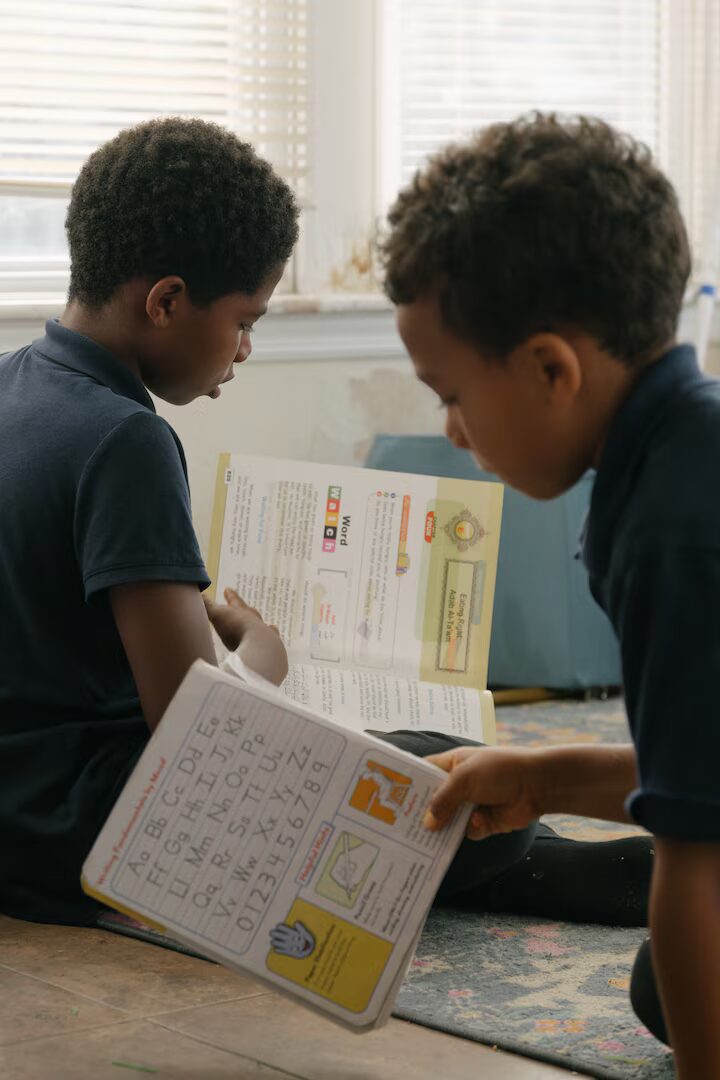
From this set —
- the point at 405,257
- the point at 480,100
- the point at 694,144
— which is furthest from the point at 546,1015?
the point at 694,144

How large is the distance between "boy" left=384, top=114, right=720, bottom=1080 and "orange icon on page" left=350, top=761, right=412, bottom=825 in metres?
0.20

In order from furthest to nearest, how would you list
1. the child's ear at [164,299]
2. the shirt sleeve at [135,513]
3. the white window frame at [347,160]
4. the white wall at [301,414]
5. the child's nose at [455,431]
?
the white window frame at [347,160] < the white wall at [301,414] < the child's ear at [164,299] < the shirt sleeve at [135,513] < the child's nose at [455,431]

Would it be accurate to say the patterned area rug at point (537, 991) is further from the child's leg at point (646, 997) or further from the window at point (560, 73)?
the window at point (560, 73)

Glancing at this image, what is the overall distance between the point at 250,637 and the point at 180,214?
0.37 metres

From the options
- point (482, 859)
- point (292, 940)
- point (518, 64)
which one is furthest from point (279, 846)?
point (518, 64)

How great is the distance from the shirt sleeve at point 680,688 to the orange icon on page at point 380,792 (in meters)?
0.23

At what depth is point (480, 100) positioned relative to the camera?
2.73 meters

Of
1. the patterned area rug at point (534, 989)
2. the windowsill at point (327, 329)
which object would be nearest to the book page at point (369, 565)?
the patterned area rug at point (534, 989)

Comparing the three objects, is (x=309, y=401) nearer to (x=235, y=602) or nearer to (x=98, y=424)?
(x=235, y=602)

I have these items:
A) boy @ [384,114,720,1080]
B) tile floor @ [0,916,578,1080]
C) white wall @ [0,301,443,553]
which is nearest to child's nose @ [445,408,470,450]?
boy @ [384,114,720,1080]

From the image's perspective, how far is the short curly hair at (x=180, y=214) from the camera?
49.8 inches

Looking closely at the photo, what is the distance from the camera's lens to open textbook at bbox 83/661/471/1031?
0.90 meters

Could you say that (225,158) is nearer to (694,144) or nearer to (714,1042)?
(714,1042)

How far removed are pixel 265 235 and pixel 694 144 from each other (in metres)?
1.87
